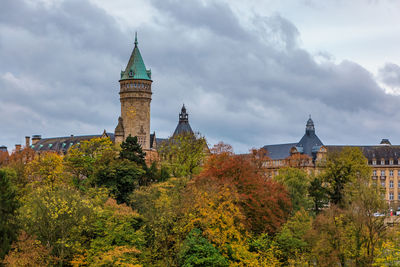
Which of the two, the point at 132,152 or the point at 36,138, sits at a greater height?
the point at 36,138

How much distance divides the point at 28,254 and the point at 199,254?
1396 centimetres

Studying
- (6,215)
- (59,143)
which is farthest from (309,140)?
(6,215)

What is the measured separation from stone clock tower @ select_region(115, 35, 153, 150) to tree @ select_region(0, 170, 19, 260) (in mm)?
49673

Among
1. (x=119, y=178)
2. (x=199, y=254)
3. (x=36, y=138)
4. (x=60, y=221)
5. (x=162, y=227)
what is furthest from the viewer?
(x=36, y=138)

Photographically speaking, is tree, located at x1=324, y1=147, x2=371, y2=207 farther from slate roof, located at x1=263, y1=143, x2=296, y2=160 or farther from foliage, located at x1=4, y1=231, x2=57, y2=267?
slate roof, located at x1=263, y1=143, x2=296, y2=160

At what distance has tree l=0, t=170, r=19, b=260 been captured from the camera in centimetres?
4969

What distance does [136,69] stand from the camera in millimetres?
104688

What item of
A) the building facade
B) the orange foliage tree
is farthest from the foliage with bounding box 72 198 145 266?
the building facade

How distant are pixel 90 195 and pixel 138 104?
44.1 m

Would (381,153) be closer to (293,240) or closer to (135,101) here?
(135,101)

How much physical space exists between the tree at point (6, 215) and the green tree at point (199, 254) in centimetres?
1382

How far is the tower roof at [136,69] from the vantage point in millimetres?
104062

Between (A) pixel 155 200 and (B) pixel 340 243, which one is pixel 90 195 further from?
(B) pixel 340 243

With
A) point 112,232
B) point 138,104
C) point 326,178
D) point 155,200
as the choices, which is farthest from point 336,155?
point 112,232
